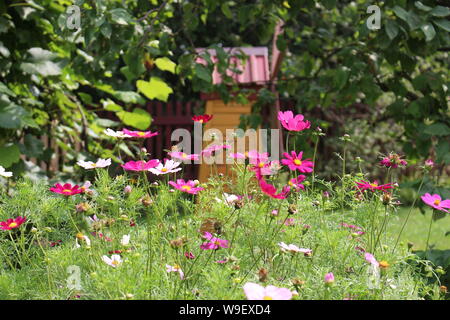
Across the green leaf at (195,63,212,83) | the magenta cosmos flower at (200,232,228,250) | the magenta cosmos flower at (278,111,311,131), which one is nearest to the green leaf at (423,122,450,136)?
the green leaf at (195,63,212,83)

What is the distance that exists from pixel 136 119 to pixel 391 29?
1871 mm

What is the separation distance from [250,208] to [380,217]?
300 millimetres

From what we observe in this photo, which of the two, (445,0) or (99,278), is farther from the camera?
(445,0)

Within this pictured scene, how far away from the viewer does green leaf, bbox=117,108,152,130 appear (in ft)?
10.8

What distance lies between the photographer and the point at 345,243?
3.37ft

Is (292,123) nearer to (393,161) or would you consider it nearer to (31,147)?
(393,161)

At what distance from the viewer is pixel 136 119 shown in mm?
3340

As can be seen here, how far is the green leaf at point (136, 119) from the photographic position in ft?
10.8

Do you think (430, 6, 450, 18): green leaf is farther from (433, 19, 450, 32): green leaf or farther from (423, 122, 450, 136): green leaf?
(423, 122, 450, 136): green leaf

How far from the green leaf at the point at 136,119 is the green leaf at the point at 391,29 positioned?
70.3 inches

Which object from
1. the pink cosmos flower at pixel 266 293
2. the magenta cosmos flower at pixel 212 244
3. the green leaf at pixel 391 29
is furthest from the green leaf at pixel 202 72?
the pink cosmos flower at pixel 266 293
